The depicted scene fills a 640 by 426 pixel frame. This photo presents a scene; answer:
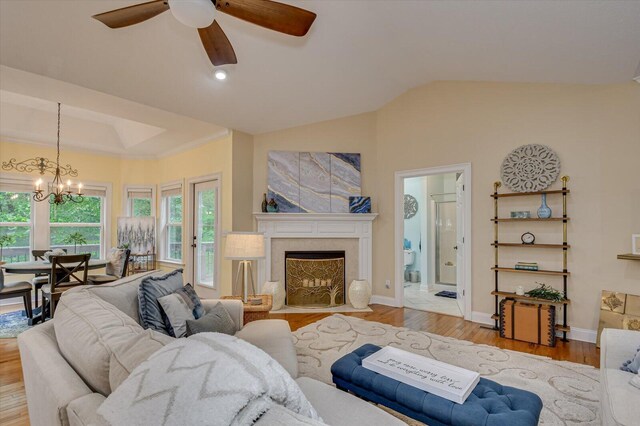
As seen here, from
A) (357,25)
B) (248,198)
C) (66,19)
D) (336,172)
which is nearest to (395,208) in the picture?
(336,172)

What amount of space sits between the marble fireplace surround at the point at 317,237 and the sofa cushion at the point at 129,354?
378 centimetres

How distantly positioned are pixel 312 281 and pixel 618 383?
3.59 metres

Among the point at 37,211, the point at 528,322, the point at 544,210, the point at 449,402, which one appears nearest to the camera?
the point at 449,402

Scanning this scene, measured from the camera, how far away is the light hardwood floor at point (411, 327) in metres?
2.21

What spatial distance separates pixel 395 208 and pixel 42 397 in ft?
14.1

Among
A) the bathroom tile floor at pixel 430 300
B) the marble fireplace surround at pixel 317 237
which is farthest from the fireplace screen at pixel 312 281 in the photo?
the bathroom tile floor at pixel 430 300

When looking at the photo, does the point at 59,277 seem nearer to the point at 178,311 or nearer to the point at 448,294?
the point at 178,311

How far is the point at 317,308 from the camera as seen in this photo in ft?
15.3

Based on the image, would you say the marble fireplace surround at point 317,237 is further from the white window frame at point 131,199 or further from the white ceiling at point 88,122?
the white window frame at point 131,199

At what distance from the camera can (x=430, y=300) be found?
5.32m

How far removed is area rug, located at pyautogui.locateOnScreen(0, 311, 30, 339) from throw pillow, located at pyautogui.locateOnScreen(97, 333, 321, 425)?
4.13m

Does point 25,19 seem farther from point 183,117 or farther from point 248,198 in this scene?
point 248,198

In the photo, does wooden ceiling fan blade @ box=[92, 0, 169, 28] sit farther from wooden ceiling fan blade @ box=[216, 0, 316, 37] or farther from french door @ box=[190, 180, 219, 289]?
french door @ box=[190, 180, 219, 289]

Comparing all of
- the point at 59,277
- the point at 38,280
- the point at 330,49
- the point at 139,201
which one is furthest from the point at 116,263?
the point at 330,49
